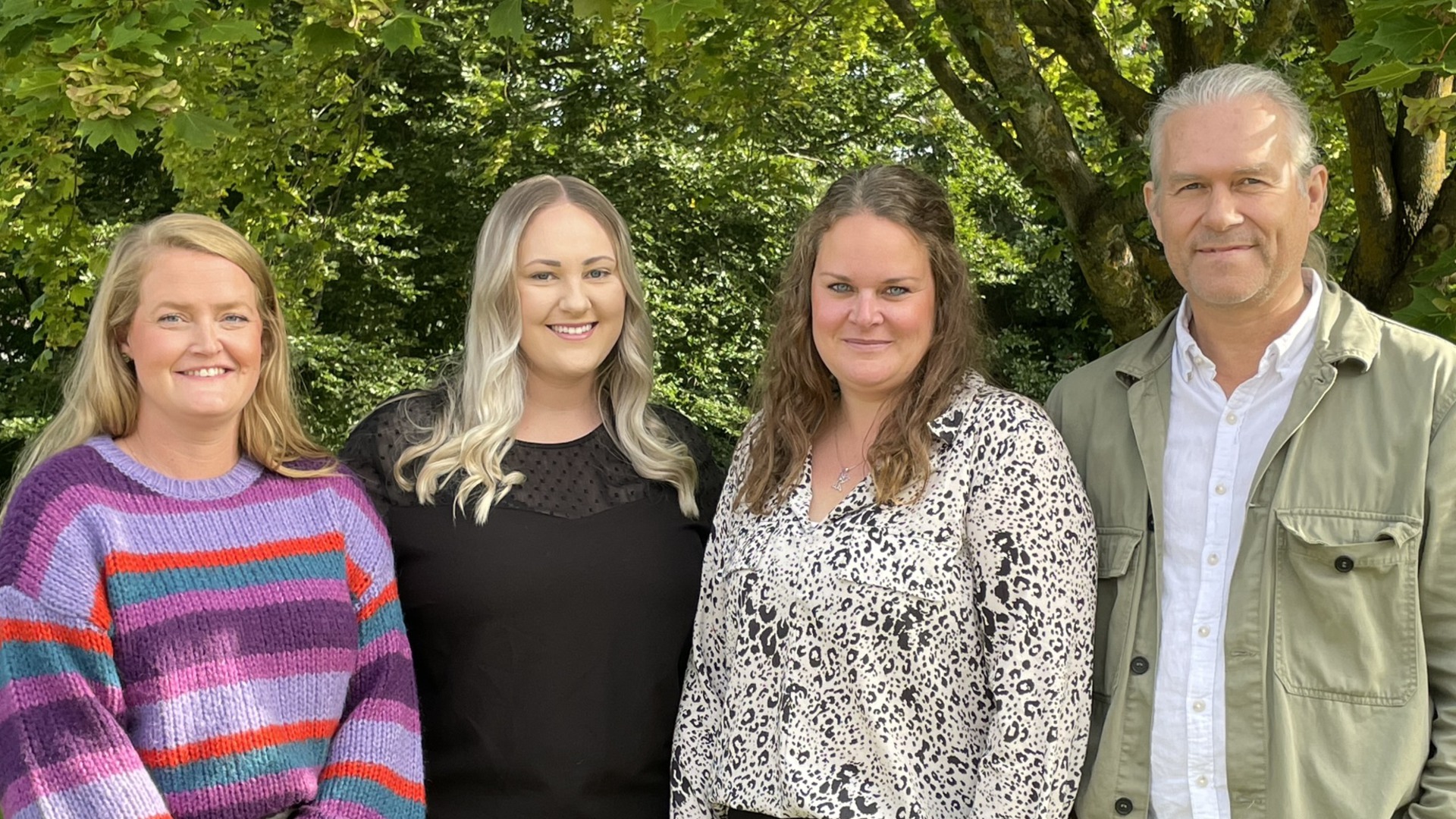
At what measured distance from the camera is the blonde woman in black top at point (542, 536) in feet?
9.87

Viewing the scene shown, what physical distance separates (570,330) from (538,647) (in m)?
0.74

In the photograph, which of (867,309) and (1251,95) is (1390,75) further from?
(867,309)

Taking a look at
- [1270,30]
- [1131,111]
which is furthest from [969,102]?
[1270,30]

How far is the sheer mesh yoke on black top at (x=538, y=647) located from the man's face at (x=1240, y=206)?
1338 mm

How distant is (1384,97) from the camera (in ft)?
20.0

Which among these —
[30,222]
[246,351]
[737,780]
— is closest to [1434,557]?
[737,780]

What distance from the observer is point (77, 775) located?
2424mm

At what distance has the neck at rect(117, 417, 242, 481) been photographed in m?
2.74

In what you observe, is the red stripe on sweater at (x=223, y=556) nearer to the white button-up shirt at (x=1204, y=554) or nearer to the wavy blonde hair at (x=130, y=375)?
the wavy blonde hair at (x=130, y=375)

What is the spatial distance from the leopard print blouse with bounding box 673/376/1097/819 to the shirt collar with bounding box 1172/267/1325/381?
378 mm

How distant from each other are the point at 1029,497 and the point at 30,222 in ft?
15.4

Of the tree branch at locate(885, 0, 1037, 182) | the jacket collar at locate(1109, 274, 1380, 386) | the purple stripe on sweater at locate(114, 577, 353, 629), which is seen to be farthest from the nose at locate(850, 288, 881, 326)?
the tree branch at locate(885, 0, 1037, 182)

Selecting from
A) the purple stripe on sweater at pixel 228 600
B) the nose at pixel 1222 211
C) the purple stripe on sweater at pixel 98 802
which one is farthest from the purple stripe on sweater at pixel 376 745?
the nose at pixel 1222 211

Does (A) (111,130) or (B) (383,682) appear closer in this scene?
(B) (383,682)
